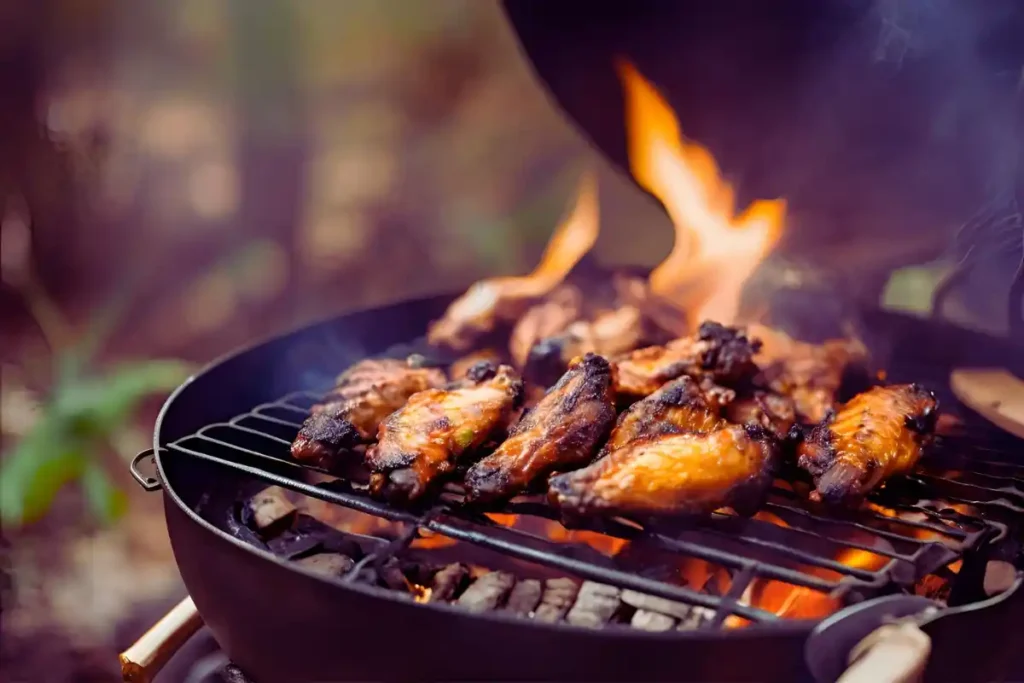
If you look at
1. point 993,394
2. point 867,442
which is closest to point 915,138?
point 993,394

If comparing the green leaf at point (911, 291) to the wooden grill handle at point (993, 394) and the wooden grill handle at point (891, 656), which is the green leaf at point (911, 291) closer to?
the wooden grill handle at point (993, 394)

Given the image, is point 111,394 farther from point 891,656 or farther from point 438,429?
point 891,656

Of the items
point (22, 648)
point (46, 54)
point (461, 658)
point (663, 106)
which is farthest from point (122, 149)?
point (461, 658)

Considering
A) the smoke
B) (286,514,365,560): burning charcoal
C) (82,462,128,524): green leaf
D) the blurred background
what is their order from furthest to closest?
(82,462,128,524): green leaf → the blurred background → the smoke → (286,514,365,560): burning charcoal

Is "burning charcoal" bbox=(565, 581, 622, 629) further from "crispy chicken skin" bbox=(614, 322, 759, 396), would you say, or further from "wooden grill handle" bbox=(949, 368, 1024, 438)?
"wooden grill handle" bbox=(949, 368, 1024, 438)

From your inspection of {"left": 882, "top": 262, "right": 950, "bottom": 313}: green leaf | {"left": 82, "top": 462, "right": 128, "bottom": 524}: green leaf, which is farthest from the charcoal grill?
{"left": 82, "top": 462, "right": 128, "bottom": 524}: green leaf

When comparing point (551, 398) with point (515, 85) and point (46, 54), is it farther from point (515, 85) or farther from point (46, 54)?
point (46, 54)
